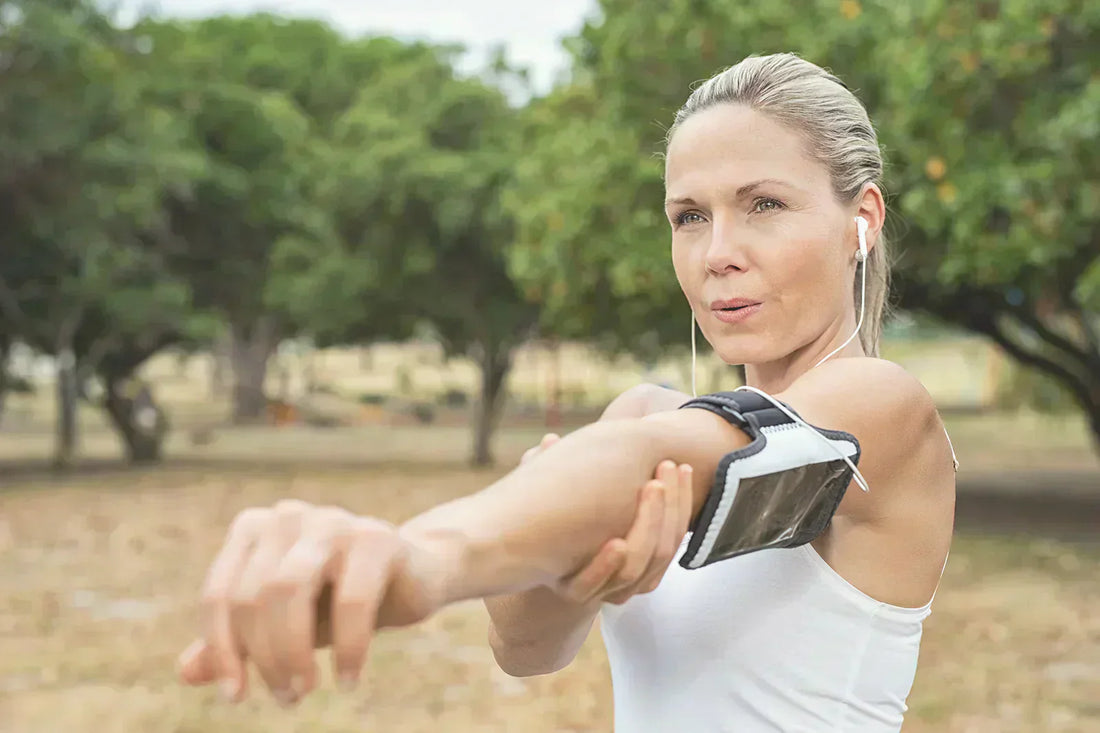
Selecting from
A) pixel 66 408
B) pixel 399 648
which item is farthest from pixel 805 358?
pixel 66 408

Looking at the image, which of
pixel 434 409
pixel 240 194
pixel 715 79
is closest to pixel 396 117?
pixel 240 194

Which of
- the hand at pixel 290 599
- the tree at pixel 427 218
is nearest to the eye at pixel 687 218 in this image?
the hand at pixel 290 599

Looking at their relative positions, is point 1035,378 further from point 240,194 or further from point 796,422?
point 796,422

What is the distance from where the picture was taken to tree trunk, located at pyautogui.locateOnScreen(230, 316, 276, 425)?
1720 inches

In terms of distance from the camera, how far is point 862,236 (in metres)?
1.87

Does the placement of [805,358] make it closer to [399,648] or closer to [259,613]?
[259,613]

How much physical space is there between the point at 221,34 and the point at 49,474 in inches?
826

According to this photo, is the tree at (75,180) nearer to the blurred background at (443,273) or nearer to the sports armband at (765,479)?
the blurred background at (443,273)

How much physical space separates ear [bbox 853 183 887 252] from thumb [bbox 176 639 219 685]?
1.20m

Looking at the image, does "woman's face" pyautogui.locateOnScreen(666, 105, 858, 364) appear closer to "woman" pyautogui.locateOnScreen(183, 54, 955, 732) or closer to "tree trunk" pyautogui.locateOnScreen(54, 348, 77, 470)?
"woman" pyautogui.locateOnScreen(183, 54, 955, 732)

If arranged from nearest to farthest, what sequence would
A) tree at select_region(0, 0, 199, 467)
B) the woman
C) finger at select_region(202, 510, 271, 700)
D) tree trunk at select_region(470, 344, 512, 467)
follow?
finger at select_region(202, 510, 271, 700) → the woman → tree at select_region(0, 0, 199, 467) → tree trunk at select_region(470, 344, 512, 467)

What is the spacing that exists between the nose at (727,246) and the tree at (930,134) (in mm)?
9005

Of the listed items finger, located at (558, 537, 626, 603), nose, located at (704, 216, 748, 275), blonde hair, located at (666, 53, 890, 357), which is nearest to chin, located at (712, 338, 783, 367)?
nose, located at (704, 216, 748, 275)

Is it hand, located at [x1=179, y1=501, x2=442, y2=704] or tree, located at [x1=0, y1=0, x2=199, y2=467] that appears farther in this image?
tree, located at [x1=0, y1=0, x2=199, y2=467]
